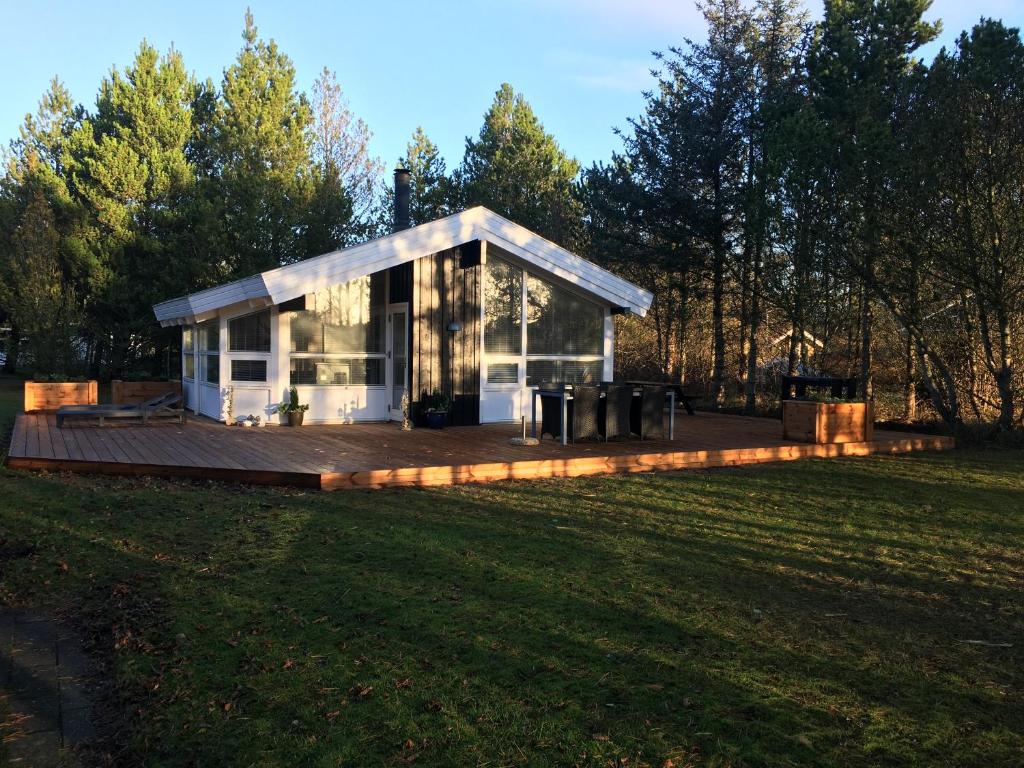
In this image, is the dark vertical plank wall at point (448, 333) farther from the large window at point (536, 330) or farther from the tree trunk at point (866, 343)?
the tree trunk at point (866, 343)

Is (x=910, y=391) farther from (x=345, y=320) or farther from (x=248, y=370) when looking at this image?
(x=248, y=370)

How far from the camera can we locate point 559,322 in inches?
485

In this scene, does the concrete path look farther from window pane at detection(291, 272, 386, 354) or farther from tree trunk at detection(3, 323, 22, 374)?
tree trunk at detection(3, 323, 22, 374)

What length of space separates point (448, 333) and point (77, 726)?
9.20 m

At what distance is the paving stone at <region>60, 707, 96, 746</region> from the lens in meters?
2.46

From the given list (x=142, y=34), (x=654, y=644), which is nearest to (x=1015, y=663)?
(x=654, y=644)

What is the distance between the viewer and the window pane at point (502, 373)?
39.0 ft

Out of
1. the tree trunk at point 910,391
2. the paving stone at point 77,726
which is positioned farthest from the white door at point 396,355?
the paving stone at point 77,726

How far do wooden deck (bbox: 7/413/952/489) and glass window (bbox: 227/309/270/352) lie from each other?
4.15 ft

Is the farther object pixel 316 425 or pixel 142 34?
pixel 142 34

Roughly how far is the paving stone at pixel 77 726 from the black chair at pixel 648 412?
7.88 meters

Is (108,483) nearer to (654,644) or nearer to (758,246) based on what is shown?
(654,644)

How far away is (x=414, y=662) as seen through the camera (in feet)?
9.96

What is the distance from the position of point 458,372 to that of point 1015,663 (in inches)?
359
